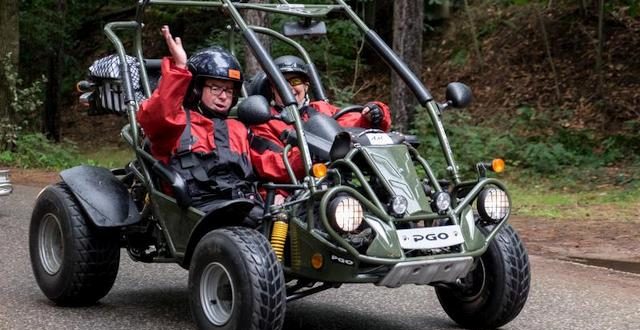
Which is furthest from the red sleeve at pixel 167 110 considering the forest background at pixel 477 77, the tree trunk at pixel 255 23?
the forest background at pixel 477 77

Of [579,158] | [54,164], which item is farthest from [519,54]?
[54,164]

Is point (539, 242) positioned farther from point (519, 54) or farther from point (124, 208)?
point (519, 54)

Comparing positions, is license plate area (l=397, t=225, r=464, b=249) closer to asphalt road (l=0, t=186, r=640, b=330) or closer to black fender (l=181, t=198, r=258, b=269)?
black fender (l=181, t=198, r=258, b=269)

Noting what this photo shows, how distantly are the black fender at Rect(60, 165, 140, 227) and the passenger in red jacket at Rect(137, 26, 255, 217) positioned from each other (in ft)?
1.66

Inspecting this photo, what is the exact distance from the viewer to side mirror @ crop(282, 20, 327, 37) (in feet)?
22.3

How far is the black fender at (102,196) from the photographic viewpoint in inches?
257

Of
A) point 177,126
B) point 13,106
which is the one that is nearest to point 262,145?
point 177,126

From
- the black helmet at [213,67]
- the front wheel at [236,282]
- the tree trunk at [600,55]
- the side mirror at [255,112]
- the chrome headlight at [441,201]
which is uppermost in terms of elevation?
the black helmet at [213,67]

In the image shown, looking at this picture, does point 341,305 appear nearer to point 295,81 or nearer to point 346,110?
point 346,110

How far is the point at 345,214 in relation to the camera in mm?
5207

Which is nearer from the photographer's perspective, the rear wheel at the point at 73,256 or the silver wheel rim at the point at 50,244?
the rear wheel at the point at 73,256

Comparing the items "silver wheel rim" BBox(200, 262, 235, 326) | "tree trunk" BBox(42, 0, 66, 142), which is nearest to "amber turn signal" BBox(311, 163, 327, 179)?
"silver wheel rim" BBox(200, 262, 235, 326)

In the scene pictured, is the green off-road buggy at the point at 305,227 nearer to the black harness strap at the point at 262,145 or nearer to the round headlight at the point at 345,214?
the round headlight at the point at 345,214

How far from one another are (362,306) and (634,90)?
39.4 feet
